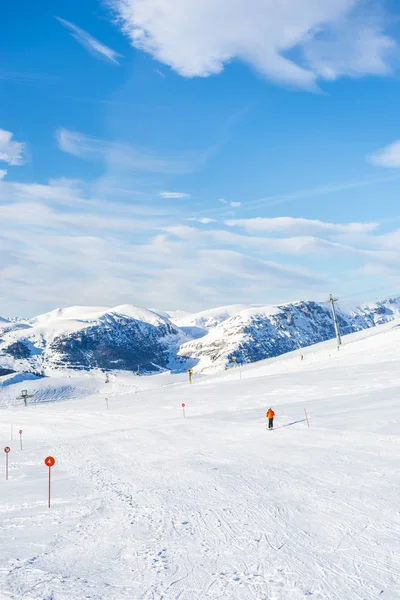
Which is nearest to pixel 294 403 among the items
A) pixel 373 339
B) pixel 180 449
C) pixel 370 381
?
pixel 370 381

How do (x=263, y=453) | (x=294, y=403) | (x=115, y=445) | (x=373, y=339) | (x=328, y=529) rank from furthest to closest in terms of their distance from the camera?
(x=373, y=339) < (x=294, y=403) < (x=115, y=445) < (x=263, y=453) < (x=328, y=529)

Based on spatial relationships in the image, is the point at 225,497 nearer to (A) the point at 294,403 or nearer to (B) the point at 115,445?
(B) the point at 115,445

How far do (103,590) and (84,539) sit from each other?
280cm

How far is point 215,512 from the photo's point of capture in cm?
1162

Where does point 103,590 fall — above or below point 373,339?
below

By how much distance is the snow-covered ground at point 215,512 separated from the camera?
7.81 m

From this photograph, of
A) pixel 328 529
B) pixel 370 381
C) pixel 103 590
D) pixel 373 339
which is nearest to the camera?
pixel 103 590

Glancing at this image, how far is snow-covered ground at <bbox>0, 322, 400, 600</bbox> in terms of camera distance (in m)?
7.81

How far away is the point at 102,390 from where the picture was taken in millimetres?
114062

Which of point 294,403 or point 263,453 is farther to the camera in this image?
point 294,403

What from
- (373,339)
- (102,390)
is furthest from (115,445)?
(102,390)

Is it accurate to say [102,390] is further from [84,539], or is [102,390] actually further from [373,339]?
[84,539]

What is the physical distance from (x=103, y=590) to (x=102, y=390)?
11015cm

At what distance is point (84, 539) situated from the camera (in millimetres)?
10234
